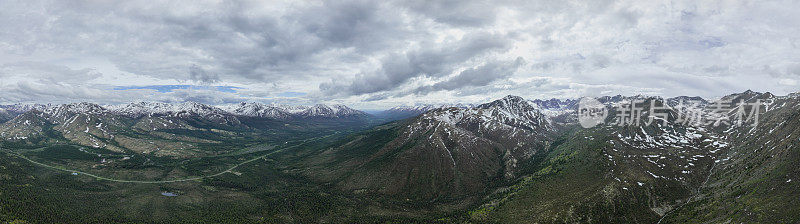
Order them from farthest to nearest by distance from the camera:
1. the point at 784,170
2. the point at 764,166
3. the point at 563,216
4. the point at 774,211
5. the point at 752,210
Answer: the point at 764,166 < the point at 563,216 < the point at 784,170 < the point at 752,210 < the point at 774,211

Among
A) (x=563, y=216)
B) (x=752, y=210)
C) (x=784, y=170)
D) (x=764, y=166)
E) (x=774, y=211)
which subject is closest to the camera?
(x=774, y=211)

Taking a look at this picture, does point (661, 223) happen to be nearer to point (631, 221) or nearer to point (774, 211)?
point (631, 221)

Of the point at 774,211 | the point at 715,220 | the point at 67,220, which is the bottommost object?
the point at 67,220

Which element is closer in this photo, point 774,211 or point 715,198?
point 774,211

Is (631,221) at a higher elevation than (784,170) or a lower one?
lower

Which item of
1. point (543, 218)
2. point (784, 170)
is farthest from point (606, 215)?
point (784, 170)

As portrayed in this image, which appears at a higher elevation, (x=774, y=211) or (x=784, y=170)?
(x=784, y=170)

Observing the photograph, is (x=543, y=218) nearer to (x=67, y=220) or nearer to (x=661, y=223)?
(x=661, y=223)

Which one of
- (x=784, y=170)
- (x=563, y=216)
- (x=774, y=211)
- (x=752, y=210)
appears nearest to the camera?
(x=774, y=211)

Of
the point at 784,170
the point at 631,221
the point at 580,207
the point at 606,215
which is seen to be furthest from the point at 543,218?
the point at 784,170
